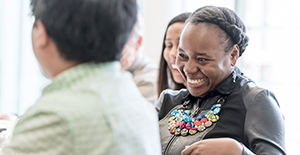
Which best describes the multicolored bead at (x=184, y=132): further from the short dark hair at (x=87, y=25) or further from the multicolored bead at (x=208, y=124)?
the short dark hair at (x=87, y=25)

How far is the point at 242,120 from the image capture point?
1.21 meters

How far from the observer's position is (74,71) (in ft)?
2.41

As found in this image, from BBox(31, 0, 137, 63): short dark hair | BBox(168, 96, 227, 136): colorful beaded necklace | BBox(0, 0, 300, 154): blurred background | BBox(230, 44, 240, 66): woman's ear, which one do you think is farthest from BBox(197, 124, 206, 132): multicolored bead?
BBox(0, 0, 300, 154): blurred background

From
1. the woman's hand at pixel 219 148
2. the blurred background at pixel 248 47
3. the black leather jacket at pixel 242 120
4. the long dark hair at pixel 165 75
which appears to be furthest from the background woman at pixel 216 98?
the blurred background at pixel 248 47

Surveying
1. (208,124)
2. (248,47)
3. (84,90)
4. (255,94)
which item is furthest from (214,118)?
(248,47)

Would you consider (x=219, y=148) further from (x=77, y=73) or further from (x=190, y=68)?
(x=77, y=73)

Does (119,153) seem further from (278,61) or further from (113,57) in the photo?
(278,61)

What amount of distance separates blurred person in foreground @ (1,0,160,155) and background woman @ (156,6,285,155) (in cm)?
47

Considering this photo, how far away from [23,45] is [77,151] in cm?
300

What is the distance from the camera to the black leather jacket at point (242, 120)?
44.3 inches

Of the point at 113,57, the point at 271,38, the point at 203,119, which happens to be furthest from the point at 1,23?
the point at 113,57

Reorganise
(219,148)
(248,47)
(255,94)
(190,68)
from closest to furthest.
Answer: (219,148) < (255,94) < (190,68) < (248,47)

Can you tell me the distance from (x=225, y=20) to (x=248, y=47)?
201cm

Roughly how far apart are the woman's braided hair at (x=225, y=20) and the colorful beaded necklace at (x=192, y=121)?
228mm
